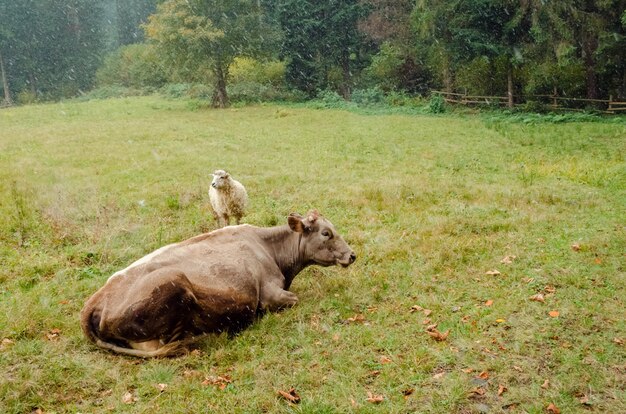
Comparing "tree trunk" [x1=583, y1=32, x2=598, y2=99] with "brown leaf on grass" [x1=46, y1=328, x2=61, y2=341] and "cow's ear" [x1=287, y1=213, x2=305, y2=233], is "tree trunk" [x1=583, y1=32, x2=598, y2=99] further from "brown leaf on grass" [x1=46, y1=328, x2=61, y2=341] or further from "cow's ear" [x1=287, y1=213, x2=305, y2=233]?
"brown leaf on grass" [x1=46, y1=328, x2=61, y2=341]

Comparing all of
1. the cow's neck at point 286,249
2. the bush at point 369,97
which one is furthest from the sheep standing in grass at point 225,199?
the bush at point 369,97

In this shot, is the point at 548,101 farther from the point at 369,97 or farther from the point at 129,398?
the point at 129,398

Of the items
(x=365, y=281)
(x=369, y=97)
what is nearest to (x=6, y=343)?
(x=365, y=281)

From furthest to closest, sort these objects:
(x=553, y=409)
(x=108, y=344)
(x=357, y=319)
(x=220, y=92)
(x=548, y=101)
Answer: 1. (x=220, y=92)
2. (x=548, y=101)
3. (x=357, y=319)
4. (x=108, y=344)
5. (x=553, y=409)

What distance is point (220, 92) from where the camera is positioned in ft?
119

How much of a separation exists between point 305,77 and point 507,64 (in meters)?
18.1

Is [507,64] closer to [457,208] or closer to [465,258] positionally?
[457,208]

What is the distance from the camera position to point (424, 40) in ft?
118

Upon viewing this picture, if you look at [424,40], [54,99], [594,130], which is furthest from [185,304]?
[54,99]

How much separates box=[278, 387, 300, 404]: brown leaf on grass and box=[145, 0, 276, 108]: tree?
30468mm

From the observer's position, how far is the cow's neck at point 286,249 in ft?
23.5

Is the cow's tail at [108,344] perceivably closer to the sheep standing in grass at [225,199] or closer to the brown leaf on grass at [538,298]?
the brown leaf on grass at [538,298]

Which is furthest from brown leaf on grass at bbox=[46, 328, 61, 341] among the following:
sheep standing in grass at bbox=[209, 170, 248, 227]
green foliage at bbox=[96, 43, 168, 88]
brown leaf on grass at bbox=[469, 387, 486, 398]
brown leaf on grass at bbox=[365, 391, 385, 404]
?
green foliage at bbox=[96, 43, 168, 88]

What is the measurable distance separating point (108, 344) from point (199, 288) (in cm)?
105
